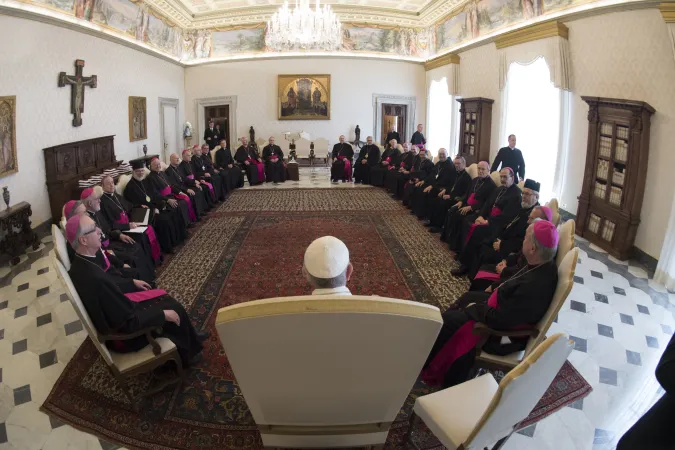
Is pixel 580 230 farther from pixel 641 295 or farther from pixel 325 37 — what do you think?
pixel 325 37

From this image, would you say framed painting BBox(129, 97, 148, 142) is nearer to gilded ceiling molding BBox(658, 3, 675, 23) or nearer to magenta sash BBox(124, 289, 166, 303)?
magenta sash BBox(124, 289, 166, 303)

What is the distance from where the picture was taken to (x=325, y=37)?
1155 cm

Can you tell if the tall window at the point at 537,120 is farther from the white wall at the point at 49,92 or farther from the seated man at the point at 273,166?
the white wall at the point at 49,92

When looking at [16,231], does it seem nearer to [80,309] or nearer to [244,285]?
Result: [244,285]

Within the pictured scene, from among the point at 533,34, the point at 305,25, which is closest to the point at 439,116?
the point at 533,34

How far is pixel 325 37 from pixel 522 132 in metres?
5.65

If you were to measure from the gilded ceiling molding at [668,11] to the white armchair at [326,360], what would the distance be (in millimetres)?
6111

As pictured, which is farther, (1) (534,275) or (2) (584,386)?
(2) (584,386)

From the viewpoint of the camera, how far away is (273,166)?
13516 millimetres

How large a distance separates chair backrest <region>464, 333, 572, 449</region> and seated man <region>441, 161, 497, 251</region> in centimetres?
462

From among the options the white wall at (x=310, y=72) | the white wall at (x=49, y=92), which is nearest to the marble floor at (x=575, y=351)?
the white wall at (x=49, y=92)

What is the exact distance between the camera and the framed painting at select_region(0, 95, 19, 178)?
709cm

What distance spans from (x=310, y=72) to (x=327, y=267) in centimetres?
1614

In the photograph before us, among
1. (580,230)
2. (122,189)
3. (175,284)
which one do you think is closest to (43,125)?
(122,189)
